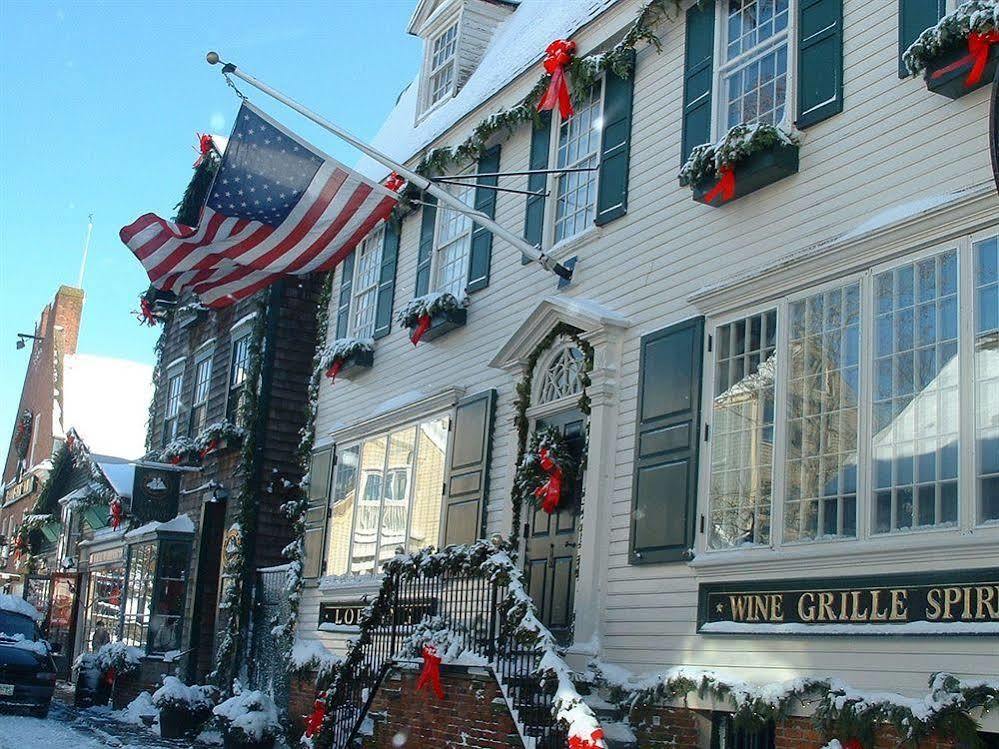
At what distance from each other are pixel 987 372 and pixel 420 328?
8090 millimetres

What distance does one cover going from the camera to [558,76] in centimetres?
1265

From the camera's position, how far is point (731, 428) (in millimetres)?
9844

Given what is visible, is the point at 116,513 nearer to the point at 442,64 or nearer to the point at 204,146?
the point at 204,146

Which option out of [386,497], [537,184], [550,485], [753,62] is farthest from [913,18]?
[386,497]

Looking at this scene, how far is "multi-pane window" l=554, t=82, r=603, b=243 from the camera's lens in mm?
12664

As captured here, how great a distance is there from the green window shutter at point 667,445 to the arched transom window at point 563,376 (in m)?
1.16

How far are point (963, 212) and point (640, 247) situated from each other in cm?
390

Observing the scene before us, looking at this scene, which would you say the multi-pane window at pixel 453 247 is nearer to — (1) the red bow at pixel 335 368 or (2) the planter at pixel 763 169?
(1) the red bow at pixel 335 368

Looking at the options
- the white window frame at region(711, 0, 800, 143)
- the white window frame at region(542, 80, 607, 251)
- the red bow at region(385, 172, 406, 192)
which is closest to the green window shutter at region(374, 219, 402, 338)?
the red bow at region(385, 172, 406, 192)

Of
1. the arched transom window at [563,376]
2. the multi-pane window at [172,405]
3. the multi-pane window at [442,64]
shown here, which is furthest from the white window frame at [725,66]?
the multi-pane window at [172,405]

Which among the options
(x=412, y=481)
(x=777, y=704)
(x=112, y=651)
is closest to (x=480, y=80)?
(x=412, y=481)

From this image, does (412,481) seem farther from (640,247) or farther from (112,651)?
(112,651)

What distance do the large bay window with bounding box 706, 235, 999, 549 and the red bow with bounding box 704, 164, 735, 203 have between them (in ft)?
3.27

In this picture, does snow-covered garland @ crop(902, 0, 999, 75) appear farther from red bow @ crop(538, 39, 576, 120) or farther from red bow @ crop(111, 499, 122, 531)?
red bow @ crop(111, 499, 122, 531)
